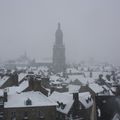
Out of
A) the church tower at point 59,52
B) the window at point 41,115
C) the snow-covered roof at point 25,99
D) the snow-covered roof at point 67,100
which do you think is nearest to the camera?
the snow-covered roof at point 25,99

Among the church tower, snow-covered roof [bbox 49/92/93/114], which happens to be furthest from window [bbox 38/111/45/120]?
the church tower

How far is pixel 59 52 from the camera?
596 feet

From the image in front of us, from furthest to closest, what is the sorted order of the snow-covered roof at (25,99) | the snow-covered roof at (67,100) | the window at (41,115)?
1. the snow-covered roof at (67,100)
2. the window at (41,115)
3. the snow-covered roof at (25,99)

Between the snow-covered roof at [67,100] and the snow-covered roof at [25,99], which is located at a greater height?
the snow-covered roof at [25,99]

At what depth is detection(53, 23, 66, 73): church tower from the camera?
178375 mm

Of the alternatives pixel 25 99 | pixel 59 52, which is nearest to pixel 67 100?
pixel 25 99

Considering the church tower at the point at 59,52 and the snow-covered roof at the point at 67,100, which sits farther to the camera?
the church tower at the point at 59,52

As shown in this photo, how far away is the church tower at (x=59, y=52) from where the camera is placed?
585 feet

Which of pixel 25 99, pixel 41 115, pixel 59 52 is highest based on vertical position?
pixel 59 52

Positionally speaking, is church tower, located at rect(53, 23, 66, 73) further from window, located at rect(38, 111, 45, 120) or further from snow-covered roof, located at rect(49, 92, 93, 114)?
window, located at rect(38, 111, 45, 120)

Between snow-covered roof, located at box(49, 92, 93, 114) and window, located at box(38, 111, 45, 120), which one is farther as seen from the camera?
snow-covered roof, located at box(49, 92, 93, 114)

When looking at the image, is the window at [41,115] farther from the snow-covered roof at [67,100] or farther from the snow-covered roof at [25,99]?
the snow-covered roof at [67,100]

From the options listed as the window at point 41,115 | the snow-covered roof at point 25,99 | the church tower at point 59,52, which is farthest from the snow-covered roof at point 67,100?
the church tower at point 59,52

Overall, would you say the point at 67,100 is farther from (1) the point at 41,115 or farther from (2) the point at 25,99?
(2) the point at 25,99
